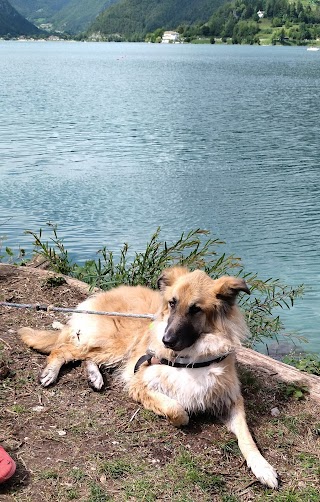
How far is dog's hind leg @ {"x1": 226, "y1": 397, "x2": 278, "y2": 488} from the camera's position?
4746 mm

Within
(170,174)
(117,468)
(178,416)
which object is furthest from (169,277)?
(170,174)

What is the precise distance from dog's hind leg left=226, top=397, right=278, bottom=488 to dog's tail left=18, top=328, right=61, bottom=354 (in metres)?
2.02

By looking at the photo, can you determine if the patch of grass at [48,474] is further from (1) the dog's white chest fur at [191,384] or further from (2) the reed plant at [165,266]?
(2) the reed plant at [165,266]

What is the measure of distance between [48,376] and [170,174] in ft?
54.5

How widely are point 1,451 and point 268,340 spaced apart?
605 centimetres

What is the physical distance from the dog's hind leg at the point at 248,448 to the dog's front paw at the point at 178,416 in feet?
1.33

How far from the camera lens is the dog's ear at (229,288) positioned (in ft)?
17.1

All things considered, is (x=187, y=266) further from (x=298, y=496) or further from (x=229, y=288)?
(x=298, y=496)

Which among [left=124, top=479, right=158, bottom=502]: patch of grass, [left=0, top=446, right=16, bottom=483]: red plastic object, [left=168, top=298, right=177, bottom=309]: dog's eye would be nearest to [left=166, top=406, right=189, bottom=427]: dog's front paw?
[left=124, top=479, right=158, bottom=502]: patch of grass

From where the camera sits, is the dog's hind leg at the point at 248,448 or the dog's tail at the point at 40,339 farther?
the dog's tail at the point at 40,339

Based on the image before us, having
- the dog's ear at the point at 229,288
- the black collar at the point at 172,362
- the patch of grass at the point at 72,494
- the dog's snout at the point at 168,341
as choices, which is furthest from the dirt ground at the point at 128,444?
the dog's ear at the point at 229,288

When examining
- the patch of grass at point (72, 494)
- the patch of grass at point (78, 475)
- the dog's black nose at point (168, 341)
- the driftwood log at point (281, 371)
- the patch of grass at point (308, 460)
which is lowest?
the driftwood log at point (281, 371)

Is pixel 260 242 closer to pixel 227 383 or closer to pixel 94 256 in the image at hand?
pixel 94 256

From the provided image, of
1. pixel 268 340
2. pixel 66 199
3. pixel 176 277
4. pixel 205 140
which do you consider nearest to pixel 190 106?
pixel 205 140
